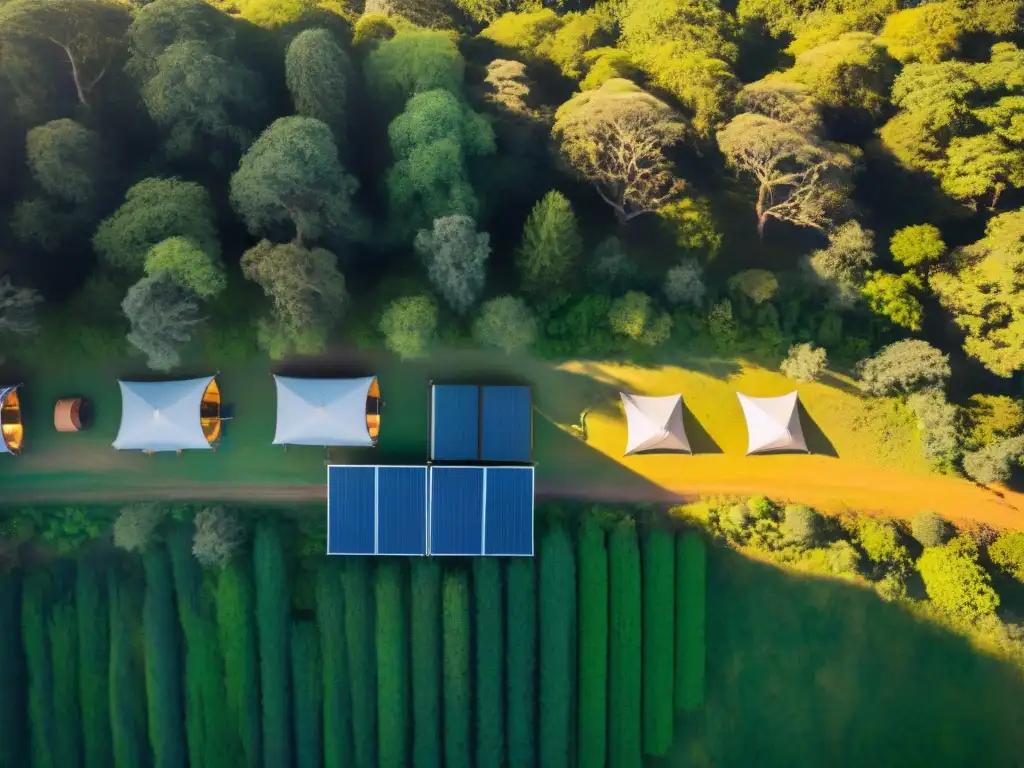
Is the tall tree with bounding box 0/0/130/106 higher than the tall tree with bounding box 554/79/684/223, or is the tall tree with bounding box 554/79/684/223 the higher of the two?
the tall tree with bounding box 0/0/130/106

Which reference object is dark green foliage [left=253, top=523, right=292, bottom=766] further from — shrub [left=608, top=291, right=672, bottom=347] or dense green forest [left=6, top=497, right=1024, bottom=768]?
shrub [left=608, top=291, right=672, bottom=347]

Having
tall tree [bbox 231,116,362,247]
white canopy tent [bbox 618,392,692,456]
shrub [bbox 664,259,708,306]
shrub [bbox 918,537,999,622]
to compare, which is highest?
tall tree [bbox 231,116,362,247]

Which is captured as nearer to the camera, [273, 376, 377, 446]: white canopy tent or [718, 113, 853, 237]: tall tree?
[273, 376, 377, 446]: white canopy tent

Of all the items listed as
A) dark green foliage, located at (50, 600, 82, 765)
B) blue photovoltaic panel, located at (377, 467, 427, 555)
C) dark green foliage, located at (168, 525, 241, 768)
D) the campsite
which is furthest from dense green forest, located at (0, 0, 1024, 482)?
dark green foliage, located at (50, 600, 82, 765)

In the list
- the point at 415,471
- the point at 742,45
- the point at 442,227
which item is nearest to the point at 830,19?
the point at 742,45

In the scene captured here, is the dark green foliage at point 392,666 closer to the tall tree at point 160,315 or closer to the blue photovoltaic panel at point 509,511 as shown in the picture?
the blue photovoltaic panel at point 509,511
